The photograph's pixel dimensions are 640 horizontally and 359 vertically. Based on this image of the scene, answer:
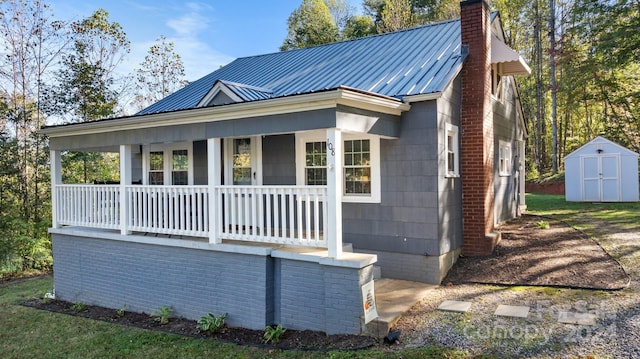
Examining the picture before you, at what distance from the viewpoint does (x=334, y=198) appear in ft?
18.6

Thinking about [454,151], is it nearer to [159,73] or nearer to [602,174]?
[602,174]

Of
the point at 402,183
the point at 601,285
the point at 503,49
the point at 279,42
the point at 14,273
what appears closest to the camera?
the point at 601,285

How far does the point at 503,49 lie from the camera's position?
936 centimetres

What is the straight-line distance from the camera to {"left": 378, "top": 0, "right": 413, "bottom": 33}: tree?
88.4 ft

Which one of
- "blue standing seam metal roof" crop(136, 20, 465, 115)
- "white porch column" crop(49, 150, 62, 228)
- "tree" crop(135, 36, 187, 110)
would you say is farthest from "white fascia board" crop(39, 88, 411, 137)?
"tree" crop(135, 36, 187, 110)

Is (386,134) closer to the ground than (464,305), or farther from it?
farther from it

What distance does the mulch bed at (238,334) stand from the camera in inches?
209

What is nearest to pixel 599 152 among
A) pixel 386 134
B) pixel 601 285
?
pixel 601 285

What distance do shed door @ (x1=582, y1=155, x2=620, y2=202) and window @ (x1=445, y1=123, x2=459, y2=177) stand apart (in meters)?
11.4

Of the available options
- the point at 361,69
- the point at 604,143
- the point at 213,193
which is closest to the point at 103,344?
the point at 213,193

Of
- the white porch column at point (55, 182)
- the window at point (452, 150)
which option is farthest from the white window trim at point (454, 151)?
the white porch column at point (55, 182)

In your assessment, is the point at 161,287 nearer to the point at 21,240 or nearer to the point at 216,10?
the point at 21,240

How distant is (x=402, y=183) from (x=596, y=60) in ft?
65.9

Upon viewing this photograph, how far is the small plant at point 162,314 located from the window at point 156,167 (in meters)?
4.52
